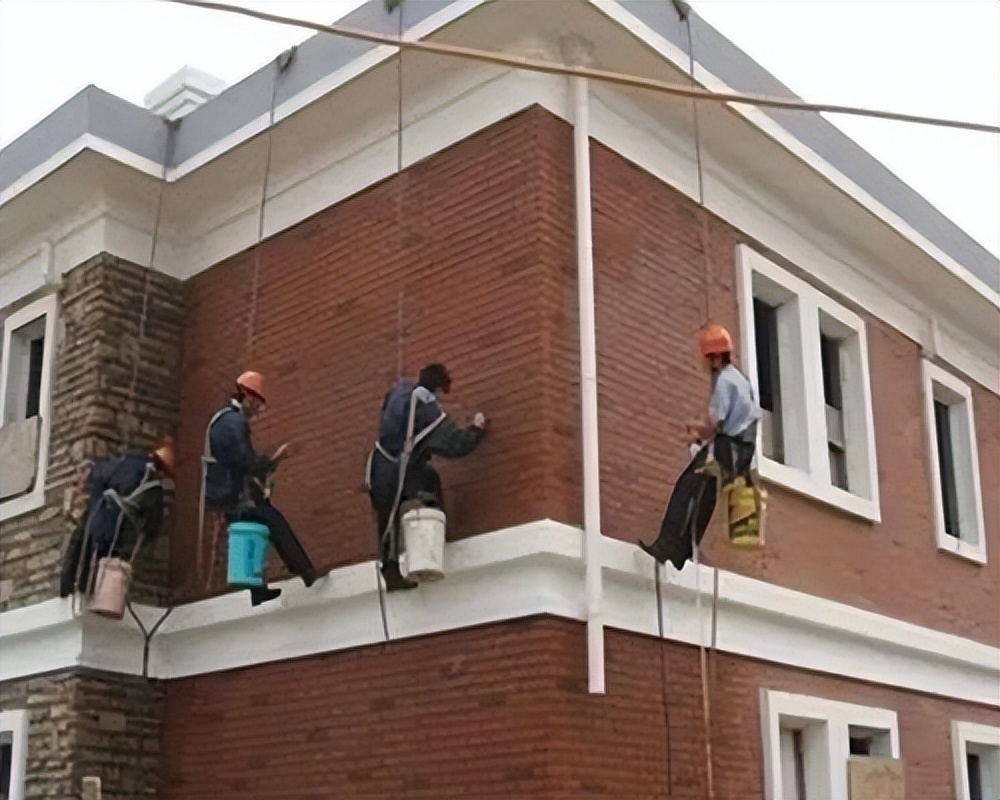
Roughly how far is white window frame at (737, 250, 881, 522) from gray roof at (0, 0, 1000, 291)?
3.74 feet

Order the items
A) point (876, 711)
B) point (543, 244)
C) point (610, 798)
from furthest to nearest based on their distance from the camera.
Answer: point (876, 711)
point (543, 244)
point (610, 798)

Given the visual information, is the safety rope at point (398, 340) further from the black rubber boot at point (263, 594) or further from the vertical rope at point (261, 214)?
the vertical rope at point (261, 214)

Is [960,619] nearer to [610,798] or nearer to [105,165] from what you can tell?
[610,798]

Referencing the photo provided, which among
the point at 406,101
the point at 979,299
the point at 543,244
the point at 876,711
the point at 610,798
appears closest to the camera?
the point at 610,798

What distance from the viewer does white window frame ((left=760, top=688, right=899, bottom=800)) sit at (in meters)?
9.91

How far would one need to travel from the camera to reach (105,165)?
11.5 meters

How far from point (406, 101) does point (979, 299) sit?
6.62 meters

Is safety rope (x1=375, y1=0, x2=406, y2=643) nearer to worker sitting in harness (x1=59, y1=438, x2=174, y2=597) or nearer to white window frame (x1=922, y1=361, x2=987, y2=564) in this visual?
worker sitting in harness (x1=59, y1=438, x2=174, y2=597)

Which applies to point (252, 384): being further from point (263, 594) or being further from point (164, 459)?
point (263, 594)

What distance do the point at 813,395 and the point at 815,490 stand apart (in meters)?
0.86

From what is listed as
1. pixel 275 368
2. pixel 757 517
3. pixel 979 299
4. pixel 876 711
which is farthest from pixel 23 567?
pixel 979 299

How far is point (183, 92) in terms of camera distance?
13.1 metres

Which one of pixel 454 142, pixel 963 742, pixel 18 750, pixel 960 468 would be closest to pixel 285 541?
pixel 18 750

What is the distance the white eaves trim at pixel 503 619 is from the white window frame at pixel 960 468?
1.26 metres
